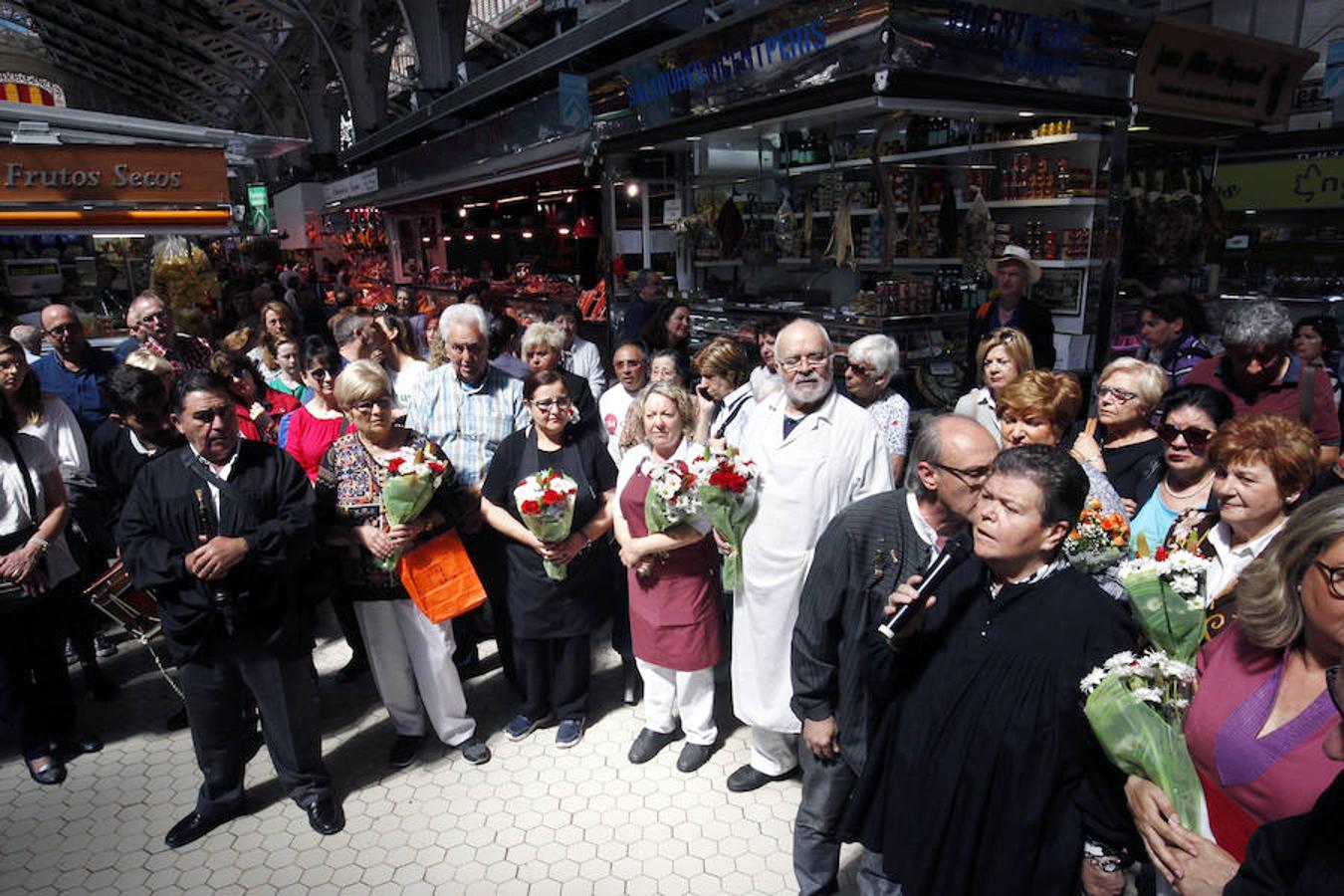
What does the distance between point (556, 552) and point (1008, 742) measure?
7.19ft

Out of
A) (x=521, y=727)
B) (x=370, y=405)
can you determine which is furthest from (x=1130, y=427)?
(x=370, y=405)

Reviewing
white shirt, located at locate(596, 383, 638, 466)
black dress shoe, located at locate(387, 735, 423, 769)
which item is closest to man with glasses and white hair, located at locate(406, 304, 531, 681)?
white shirt, located at locate(596, 383, 638, 466)

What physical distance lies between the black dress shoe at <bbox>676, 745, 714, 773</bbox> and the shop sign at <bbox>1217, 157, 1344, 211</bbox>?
1346 centimetres

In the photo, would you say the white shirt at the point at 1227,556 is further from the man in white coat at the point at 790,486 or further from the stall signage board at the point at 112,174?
the stall signage board at the point at 112,174

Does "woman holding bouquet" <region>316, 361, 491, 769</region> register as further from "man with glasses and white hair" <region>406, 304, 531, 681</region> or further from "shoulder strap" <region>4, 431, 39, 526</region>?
"shoulder strap" <region>4, 431, 39, 526</region>

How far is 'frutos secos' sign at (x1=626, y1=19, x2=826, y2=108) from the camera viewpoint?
5.18 meters

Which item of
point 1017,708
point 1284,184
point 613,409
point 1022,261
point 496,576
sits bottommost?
point 496,576

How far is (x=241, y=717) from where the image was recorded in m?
3.30

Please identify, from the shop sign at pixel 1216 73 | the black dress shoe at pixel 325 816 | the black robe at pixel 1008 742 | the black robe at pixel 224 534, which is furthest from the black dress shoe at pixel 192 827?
the shop sign at pixel 1216 73

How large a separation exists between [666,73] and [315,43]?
27.6 meters

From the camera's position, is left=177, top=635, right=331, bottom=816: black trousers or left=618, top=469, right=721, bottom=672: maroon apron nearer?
left=177, top=635, right=331, bottom=816: black trousers

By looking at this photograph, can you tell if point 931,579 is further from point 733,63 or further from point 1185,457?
point 733,63

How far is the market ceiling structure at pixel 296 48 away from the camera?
1569cm

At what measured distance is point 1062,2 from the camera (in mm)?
5562
